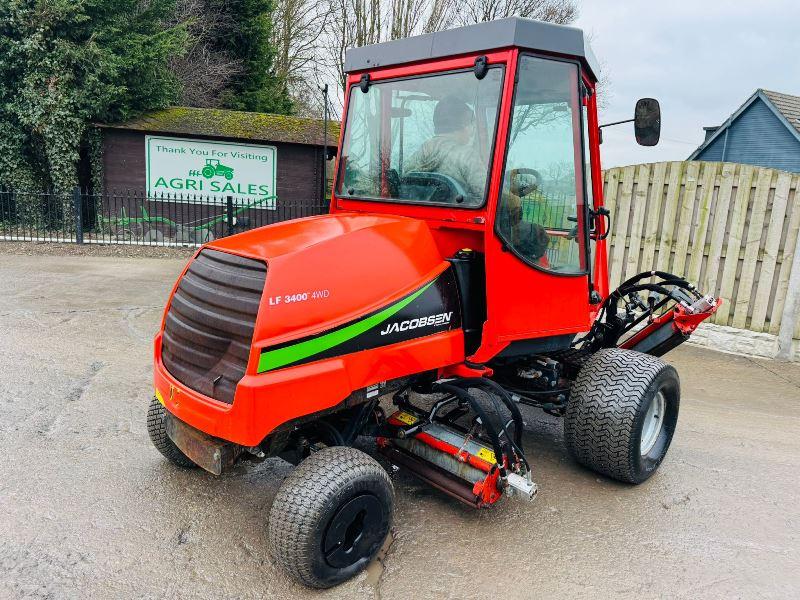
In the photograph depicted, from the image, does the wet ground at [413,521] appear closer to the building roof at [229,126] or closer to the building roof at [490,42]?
the building roof at [490,42]

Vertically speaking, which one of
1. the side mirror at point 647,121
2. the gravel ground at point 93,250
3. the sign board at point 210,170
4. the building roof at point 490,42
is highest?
the building roof at point 490,42

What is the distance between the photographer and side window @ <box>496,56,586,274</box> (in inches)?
126

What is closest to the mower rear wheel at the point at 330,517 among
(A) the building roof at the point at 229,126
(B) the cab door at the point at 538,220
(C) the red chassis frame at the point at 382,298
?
(C) the red chassis frame at the point at 382,298

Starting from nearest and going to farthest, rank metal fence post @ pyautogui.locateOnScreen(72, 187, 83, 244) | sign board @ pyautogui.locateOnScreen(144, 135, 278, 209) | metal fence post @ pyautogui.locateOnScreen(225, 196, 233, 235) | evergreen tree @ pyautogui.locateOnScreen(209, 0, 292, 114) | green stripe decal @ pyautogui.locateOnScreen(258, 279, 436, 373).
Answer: green stripe decal @ pyautogui.locateOnScreen(258, 279, 436, 373) < metal fence post @ pyautogui.locateOnScreen(72, 187, 83, 244) < metal fence post @ pyautogui.locateOnScreen(225, 196, 233, 235) < sign board @ pyautogui.locateOnScreen(144, 135, 278, 209) < evergreen tree @ pyautogui.locateOnScreen(209, 0, 292, 114)

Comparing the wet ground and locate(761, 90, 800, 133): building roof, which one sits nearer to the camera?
the wet ground

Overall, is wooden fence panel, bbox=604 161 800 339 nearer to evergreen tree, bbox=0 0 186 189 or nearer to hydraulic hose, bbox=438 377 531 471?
hydraulic hose, bbox=438 377 531 471

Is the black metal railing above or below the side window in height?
below

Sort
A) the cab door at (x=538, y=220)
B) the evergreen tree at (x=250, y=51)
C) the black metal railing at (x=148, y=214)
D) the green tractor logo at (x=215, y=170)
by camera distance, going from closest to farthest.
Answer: the cab door at (x=538, y=220), the black metal railing at (x=148, y=214), the green tractor logo at (x=215, y=170), the evergreen tree at (x=250, y=51)

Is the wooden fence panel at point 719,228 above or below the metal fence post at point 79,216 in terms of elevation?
above

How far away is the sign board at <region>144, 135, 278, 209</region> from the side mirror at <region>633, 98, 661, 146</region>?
11207 millimetres

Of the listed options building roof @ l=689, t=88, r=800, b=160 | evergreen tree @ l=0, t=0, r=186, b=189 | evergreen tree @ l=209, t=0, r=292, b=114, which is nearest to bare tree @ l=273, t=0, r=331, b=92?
evergreen tree @ l=209, t=0, r=292, b=114

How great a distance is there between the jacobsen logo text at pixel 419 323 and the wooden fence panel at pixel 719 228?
5087 mm

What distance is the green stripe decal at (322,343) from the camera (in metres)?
2.57

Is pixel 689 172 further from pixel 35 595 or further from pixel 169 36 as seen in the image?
pixel 169 36
